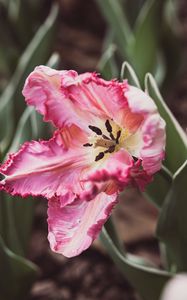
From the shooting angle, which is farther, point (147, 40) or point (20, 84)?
point (147, 40)

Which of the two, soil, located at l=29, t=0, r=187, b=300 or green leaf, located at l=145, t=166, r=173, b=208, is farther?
soil, located at l=29, t=0, r=187, b=300

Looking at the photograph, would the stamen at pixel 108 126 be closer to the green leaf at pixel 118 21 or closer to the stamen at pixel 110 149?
the stamen at pixel 110 149

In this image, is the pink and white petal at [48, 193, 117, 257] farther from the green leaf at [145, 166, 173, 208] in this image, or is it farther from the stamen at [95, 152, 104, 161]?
the green leaf at [145, 166, 173, 208]

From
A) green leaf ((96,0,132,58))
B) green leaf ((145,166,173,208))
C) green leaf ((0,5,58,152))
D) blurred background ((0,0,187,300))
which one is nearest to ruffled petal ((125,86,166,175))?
green leaf ((145,166,173,208))

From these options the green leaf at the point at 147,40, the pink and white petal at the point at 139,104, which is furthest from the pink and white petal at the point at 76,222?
the green leaf at the point at 147,40

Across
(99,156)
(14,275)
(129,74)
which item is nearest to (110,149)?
(99,156)

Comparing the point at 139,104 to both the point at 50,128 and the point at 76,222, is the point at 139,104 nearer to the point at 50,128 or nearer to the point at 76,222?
the point at 76,222
